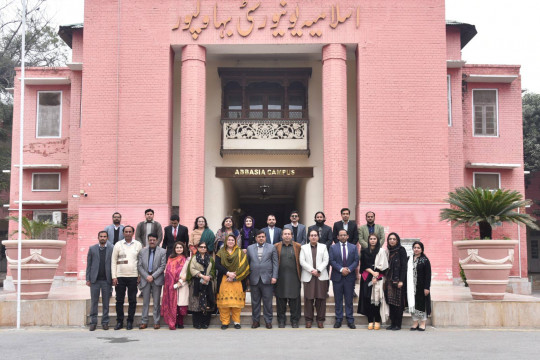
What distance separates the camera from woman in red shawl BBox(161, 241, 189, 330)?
11.6 m

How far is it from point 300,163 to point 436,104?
4433mm

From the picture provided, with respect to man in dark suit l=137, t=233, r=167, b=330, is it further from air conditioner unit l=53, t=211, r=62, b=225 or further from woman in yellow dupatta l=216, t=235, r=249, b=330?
air conditioner unit l=53, t=211, r=62, b=225

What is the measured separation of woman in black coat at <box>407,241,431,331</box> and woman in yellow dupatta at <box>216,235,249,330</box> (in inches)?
113

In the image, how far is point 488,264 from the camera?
12.1 meters

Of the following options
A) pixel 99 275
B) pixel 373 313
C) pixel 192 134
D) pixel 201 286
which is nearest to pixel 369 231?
pixel 373 313

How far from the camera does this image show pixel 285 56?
795 inches

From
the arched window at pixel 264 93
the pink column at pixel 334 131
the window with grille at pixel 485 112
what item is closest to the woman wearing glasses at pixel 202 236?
the pink column at pixel 334 131

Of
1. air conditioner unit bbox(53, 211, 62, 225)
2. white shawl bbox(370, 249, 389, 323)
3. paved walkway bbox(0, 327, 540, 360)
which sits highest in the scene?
air conditioner unit bbox(53, 211, 62, 225)

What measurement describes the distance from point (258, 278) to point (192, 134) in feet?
22.5

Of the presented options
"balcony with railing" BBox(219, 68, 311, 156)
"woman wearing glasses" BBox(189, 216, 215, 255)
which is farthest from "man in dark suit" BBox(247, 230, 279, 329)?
"balcony with railing" BBox(219, 68, 311, 156)

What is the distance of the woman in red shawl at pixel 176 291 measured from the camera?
11.6 m

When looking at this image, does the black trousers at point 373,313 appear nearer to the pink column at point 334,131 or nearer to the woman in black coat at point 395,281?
the woman in black coat at point 395,281

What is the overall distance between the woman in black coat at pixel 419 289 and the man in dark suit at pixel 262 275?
7.70ft

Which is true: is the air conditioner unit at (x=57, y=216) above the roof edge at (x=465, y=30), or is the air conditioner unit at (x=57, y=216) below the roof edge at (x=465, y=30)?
below
